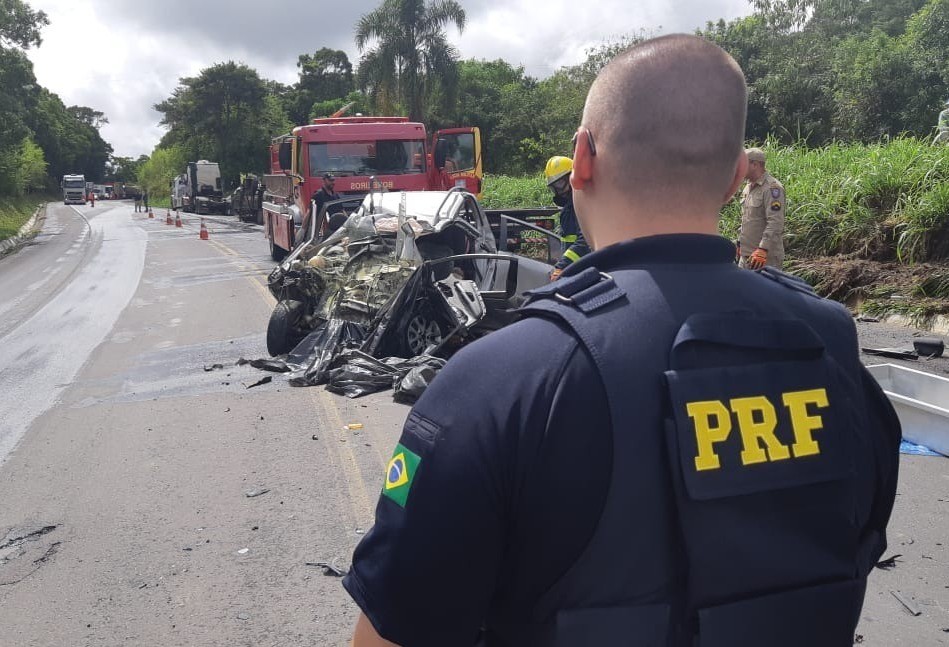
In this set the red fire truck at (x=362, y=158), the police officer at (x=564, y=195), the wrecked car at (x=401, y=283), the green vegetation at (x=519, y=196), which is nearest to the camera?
the police officer at (x=564, y=195)

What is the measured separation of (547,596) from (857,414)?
0.55 m

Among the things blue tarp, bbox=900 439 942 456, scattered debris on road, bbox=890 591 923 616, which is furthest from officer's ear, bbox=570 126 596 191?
blue tarp, bbox=900 439 942 456

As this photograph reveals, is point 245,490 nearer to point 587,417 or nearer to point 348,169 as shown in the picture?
point 587,417

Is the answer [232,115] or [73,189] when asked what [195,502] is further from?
[73,189]

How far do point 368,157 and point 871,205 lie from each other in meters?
8.22

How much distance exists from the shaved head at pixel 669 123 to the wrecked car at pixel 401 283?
5526 millimetres

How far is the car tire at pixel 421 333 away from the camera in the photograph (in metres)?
7.48

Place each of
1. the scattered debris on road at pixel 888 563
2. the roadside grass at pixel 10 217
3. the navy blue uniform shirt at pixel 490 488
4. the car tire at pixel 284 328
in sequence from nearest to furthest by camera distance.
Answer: the navy blue uniform shirt at pixel 490 488 → the scattered debris on road at pixel 888 563 → the car tire at pixel 284 328 → the roadside grass at pixel 10 217

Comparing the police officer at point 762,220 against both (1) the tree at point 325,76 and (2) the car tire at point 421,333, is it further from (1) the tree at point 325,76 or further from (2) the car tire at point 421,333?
(1) the tree at point 325,76

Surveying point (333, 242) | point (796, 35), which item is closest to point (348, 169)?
point (333, 242)

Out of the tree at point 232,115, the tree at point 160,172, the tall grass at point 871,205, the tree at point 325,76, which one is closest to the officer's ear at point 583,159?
the tall grass at point 871,205

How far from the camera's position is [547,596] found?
1.10 meters

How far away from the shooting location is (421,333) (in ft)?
24.8

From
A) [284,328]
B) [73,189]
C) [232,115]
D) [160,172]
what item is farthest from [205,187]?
[160,172]
